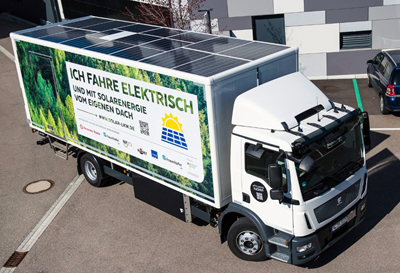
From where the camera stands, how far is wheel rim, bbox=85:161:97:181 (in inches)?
467

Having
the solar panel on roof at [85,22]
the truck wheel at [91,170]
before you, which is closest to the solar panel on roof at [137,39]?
the solar panel on roof at [85,22]

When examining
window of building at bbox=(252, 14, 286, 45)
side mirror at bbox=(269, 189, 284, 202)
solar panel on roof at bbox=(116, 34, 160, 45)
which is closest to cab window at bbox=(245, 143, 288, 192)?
side mirror at bbox=(269, 189, 284, 202)

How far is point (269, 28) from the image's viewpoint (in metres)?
17.8

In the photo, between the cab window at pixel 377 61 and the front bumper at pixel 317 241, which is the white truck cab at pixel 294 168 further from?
the cab window at pixel 377 61

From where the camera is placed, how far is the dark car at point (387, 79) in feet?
44.4

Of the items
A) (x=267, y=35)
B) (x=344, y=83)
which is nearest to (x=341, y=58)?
(x=344, y=83)

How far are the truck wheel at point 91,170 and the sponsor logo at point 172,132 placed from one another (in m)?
2.99

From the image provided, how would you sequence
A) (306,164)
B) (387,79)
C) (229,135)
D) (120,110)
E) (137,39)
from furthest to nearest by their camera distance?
(387,79), (137,39), (120,110), (229,135), (306,164)

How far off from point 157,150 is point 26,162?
583cm

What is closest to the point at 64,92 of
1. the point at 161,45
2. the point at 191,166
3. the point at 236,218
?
the point at 161,45

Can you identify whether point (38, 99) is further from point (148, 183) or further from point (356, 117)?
point (356, 117)

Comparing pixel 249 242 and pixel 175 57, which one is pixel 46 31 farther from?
pixel 249 242

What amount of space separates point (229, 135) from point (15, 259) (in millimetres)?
4830

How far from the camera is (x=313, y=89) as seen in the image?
8.50 metres
